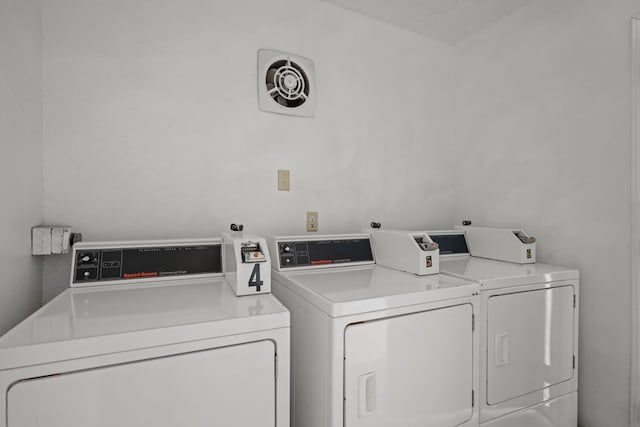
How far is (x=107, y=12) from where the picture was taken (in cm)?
171

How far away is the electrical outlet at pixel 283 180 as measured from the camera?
6.95ft

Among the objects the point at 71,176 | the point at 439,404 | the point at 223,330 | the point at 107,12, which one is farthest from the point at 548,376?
the point at 107,12

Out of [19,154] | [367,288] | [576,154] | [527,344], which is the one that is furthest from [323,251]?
[576,154]

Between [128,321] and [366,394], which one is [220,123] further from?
[366,394]

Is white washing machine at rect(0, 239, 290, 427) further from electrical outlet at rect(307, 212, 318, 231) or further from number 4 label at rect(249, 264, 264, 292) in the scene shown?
electrical outlet at rect(307, 212, 318, 231)

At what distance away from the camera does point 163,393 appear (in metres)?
0.99

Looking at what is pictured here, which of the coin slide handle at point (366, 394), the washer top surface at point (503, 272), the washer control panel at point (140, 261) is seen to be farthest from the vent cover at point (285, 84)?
the coin slide handle at point (366, 394)

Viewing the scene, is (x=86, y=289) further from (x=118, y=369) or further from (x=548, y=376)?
(x=548, y=376)

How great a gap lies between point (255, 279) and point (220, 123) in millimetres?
1068

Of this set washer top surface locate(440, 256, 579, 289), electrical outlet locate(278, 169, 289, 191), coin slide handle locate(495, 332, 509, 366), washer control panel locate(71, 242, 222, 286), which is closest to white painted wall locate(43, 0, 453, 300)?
electrical outlet locate(278, 169, 289, 191)

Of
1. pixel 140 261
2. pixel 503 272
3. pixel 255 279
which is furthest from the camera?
pixel 503 272

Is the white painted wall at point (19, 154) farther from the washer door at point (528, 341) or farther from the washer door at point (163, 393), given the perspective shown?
→ the washer door at point (528, 341)

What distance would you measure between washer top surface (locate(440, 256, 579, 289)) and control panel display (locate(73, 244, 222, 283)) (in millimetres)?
1274

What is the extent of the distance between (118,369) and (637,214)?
2411 mm
